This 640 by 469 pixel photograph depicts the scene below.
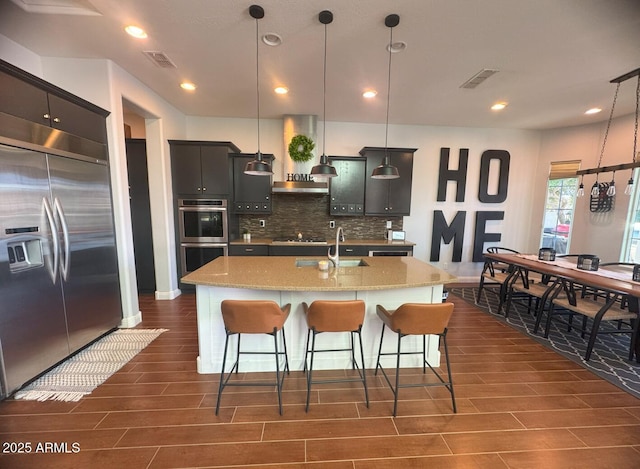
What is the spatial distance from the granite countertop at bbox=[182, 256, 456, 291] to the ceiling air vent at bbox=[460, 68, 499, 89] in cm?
230

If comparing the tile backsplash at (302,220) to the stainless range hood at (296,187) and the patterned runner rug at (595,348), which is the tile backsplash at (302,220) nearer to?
the stainless range hood at (296,187)

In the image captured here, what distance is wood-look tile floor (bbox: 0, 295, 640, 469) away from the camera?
1.56 meters

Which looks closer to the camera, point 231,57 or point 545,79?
point 231,57

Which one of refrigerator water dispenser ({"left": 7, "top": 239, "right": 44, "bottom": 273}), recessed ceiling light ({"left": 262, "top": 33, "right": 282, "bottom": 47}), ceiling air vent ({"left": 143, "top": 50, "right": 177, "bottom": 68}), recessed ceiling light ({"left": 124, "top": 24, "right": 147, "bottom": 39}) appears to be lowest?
refrigerator water dispenser ({"left": 7, "top": 239, "right": 44, "bottom": 273})

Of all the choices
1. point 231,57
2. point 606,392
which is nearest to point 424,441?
Result: point 606,392

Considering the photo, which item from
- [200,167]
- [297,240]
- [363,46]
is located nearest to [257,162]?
[363,46]

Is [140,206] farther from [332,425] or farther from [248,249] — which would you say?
[332,425]

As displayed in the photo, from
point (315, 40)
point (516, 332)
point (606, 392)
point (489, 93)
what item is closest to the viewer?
point (606, 392)

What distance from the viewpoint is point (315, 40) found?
7.88 feet

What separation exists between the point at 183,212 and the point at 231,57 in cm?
250

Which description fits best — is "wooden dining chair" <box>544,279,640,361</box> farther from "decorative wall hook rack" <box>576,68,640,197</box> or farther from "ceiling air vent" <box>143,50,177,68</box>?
"ceiling air vent" <box>143,50,177,68</box>

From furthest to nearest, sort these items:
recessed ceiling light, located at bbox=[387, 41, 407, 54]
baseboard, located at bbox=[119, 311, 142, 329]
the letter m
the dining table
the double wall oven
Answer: the letter m → the double wall oven → baseboard, located at bbox=[119, 311, 142, 329] → the dining table → recessed ceiling light, located at bbox=[387, 41, 407, 54]

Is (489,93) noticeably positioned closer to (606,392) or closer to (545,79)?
(545,79)

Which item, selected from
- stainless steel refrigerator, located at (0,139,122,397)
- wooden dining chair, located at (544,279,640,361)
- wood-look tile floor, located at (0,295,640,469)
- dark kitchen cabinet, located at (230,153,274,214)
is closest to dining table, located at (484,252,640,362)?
wooden dining chair, located at (544,279,640,361)
